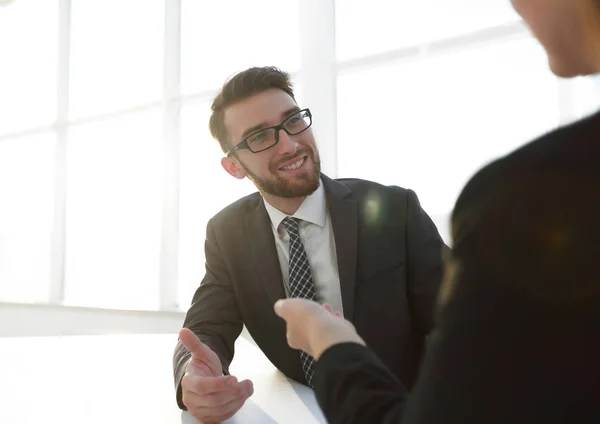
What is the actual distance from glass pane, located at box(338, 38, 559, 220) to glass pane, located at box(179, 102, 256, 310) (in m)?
1.25

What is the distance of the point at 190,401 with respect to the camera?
0.97 m

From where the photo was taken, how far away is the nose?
155cm

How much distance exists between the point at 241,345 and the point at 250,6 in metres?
2.90

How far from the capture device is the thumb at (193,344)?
1025mm

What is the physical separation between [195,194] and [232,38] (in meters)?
1.36

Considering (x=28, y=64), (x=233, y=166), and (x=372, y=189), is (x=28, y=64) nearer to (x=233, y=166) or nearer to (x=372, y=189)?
(x=233, y=166)

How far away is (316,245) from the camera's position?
1.45 metres

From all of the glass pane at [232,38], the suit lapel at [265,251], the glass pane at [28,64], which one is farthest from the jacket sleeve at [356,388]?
the glass pane at [28,64]

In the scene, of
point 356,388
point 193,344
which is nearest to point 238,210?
point 193,344

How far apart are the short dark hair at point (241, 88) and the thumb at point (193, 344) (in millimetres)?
827

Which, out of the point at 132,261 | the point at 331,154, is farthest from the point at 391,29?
the point at 132,261

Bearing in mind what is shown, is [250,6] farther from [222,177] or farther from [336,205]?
[336,205]

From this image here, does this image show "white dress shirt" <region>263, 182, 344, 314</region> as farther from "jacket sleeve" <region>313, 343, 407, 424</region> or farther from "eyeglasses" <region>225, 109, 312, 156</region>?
"jacket sleeve" <region>313, 343, 407, 424</region>

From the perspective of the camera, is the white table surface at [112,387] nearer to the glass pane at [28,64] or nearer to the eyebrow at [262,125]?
the eyebrow at [262,125]
